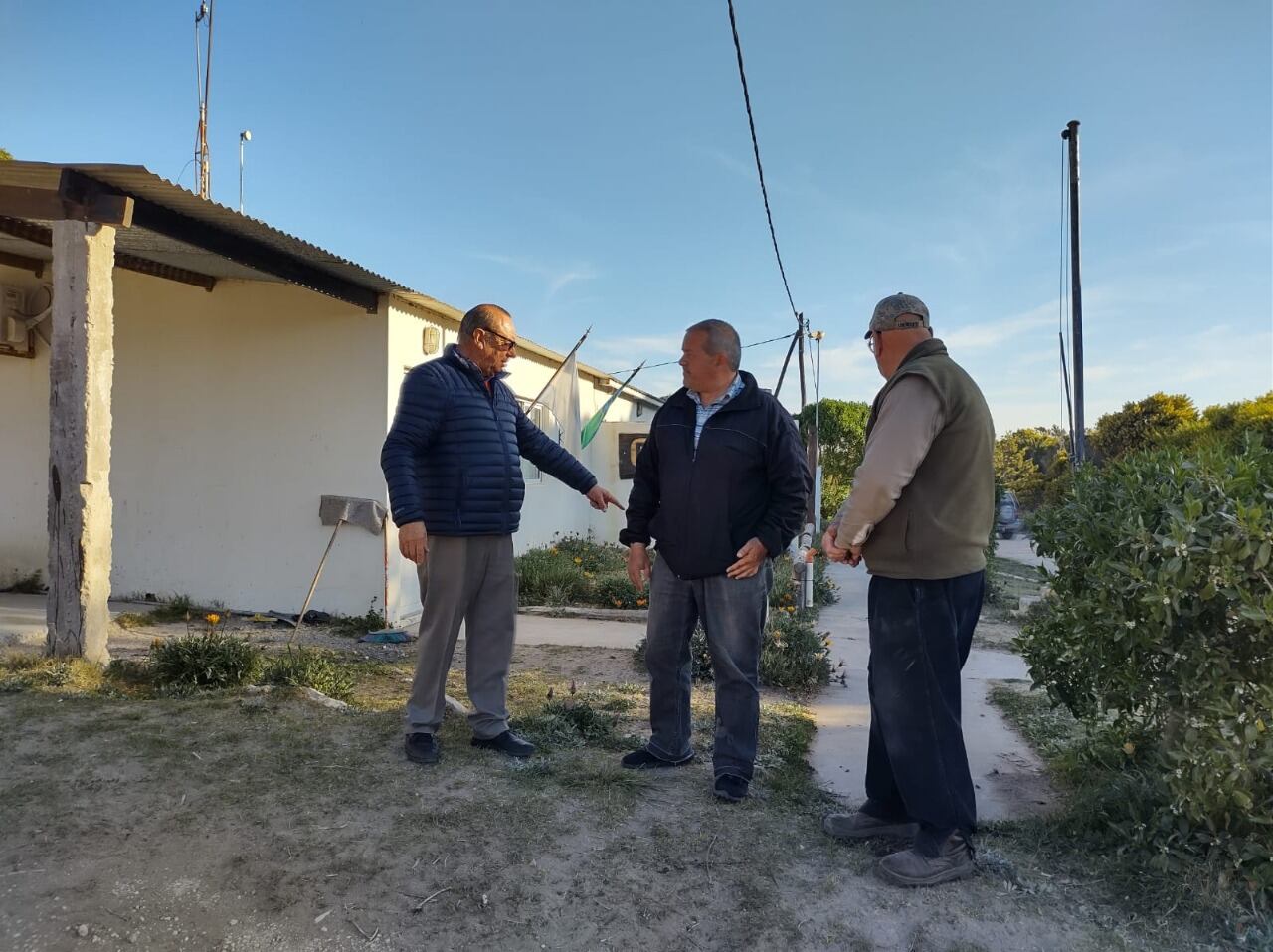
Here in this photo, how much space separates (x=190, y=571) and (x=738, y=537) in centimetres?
652

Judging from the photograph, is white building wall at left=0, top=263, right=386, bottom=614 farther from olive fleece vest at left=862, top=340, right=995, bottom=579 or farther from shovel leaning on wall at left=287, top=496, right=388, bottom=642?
olive fleece vest at left=862, top=340, right=995, bottom=579

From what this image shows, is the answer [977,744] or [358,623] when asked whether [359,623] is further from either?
[977,744]

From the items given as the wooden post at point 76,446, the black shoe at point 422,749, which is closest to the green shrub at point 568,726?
the black shoe at point 422,749

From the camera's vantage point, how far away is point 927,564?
256 cm

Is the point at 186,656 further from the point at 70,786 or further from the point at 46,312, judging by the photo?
the point at 46,312

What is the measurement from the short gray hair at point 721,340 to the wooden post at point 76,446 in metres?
3.87

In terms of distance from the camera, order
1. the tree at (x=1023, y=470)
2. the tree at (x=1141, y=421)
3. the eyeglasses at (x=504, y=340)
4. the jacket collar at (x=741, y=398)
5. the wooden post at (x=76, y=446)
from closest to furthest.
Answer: the jacket collar at (x=741, y=398) → the eyeglasses at (x=504, y=340) → the wooden post at (x=76, y=446) → the tree at (x=1141, y=421) → the tree at (x=1023, y=470)

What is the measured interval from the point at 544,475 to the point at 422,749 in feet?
25.4

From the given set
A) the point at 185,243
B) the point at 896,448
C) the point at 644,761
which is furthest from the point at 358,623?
the point at 896,448

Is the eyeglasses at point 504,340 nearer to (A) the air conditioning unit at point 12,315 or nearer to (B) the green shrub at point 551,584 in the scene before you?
(B) the green shrub at point 551,584

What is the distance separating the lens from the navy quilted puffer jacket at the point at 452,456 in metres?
3.34

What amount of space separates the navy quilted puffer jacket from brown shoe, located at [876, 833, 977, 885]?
6.37ft

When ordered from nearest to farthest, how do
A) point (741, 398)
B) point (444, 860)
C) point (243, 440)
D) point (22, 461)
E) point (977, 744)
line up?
point (444, 860)
point (741, 398)
point (977, 744)
point (243, 440)
point (22, 461)

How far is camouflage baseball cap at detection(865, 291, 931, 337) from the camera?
276cm
